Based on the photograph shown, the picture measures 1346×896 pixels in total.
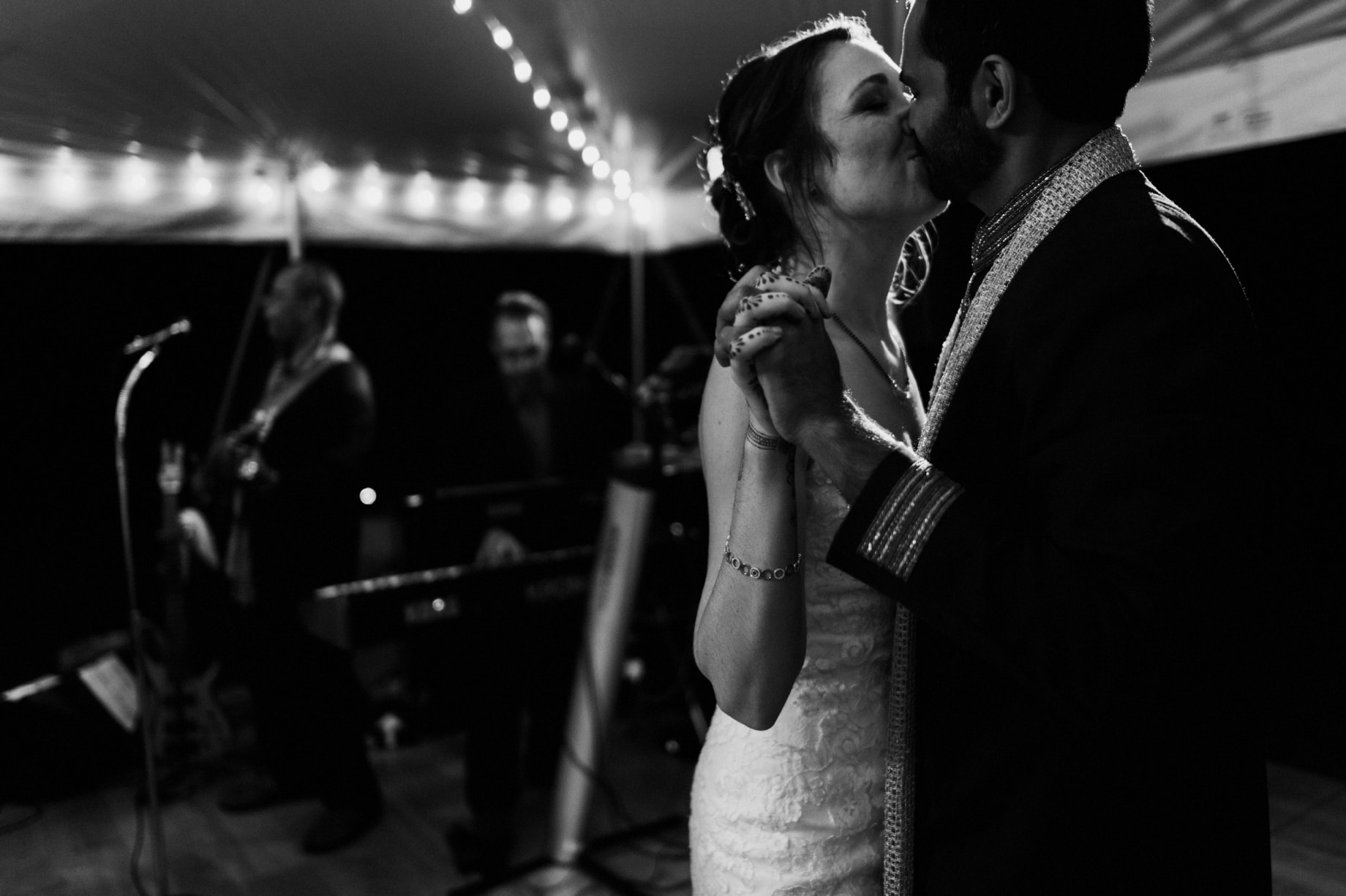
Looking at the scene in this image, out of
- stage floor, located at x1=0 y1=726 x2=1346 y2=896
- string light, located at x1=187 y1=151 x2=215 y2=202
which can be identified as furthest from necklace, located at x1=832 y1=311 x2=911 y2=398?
string light, located at x1=187 y1=151 x2=215 y2=202

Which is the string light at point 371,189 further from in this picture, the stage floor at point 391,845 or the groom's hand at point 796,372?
the groom's hand at point 796,372

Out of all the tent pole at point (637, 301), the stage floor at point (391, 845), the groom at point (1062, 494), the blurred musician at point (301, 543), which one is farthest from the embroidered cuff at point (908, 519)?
the tent pole at point (637, 301)

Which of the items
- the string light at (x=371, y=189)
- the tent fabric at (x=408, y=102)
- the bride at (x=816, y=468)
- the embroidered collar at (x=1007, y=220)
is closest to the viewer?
the embroidered collar at (x=1007, y=220)

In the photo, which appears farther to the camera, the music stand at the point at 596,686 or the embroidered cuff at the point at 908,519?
the music stand at the point at 596,686

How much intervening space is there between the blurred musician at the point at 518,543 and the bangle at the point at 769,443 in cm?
268

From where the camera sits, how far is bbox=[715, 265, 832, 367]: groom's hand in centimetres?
76

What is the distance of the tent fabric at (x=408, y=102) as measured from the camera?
7.82ft

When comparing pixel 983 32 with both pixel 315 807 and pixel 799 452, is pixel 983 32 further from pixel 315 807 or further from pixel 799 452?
pixel 315 807

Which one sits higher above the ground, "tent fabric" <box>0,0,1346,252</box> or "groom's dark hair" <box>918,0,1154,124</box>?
"tent fabric" <box>0,0,1346,252</box>

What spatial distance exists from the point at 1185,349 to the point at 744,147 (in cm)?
74

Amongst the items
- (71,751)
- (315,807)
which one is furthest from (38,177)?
(315,807)

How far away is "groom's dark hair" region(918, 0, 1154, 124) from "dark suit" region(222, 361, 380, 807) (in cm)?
300

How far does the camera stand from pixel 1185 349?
699 mm

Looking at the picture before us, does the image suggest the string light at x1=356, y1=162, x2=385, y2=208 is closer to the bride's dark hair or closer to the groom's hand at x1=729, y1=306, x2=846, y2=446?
the bride's dark hair
